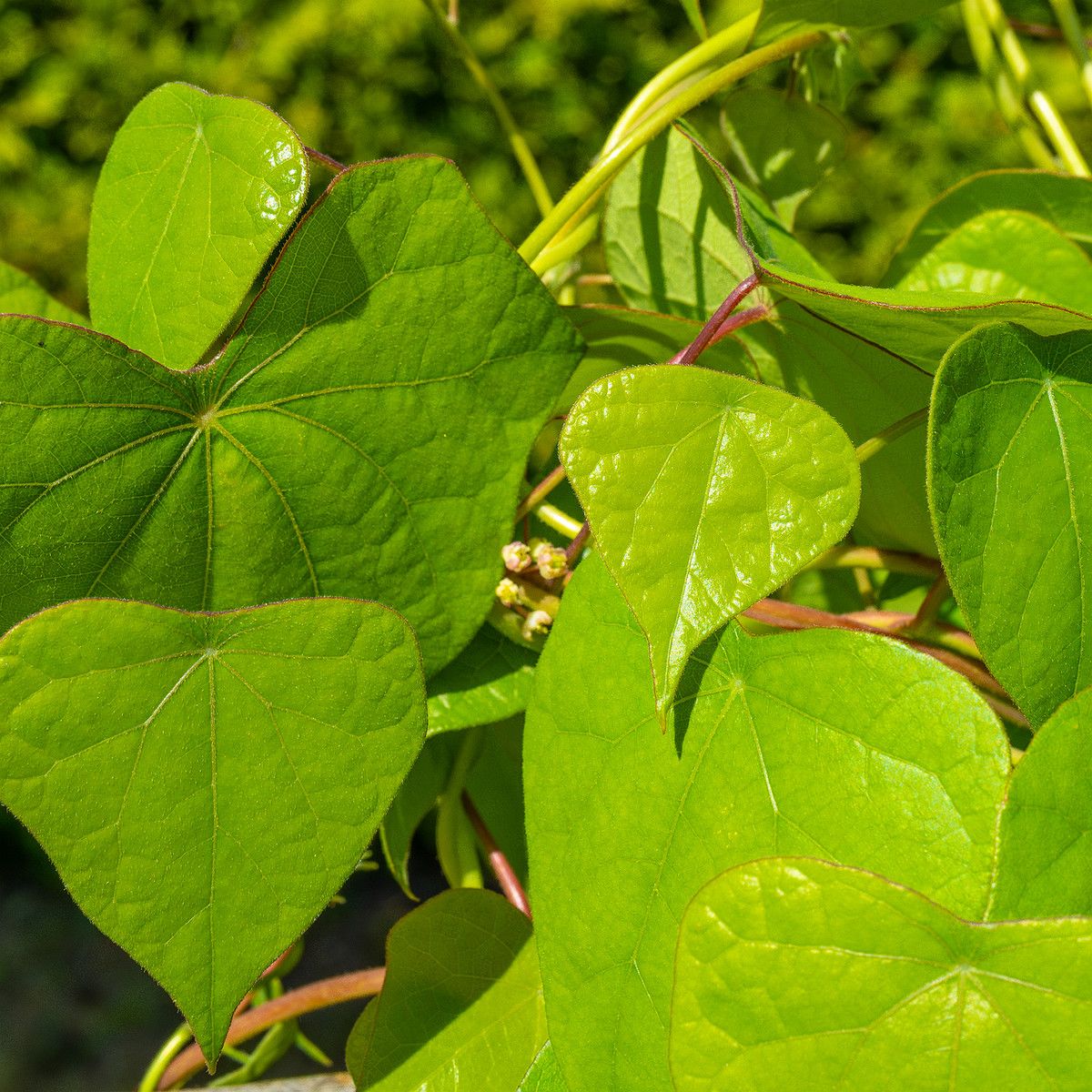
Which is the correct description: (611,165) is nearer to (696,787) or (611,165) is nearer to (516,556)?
(516,556)

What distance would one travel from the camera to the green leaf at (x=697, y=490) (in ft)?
1.10

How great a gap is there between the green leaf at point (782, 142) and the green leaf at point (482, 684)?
44 centimetres

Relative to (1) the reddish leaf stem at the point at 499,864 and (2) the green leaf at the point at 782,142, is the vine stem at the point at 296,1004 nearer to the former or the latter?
(1) the reddish leaf stem at the point at 499,864

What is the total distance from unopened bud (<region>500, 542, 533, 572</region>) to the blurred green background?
6.14 ft

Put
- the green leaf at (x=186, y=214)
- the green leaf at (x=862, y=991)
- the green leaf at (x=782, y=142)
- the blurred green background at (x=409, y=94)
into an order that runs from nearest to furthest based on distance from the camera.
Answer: the green leaf at (x=862, y=991) → the green leaf at (x=186, y=214) → the green leaf at (x=782, y=142) → the blurred green background at (x=409, y=94)

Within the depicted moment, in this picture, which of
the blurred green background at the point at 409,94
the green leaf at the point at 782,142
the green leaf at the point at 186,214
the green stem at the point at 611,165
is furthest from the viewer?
the blurred green background at the point at 409,94

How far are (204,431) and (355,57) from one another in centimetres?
214

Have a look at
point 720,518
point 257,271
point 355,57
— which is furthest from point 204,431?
point 355,57

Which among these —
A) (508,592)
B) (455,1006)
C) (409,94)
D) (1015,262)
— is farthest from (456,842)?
(409,94)

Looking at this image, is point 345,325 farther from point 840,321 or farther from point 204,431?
point 840,321

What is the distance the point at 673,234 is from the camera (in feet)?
2.07

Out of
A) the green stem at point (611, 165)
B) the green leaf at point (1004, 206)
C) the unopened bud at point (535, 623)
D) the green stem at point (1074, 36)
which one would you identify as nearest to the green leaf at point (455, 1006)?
the unopened bud at point (535, 623)

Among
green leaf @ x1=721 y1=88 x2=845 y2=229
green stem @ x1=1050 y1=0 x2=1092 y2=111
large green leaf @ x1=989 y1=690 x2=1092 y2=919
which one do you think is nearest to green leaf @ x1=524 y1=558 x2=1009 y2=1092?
large green leaf @ x1=989 y1=690 x2=1092 y2=919

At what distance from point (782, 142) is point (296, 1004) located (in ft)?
2.43
